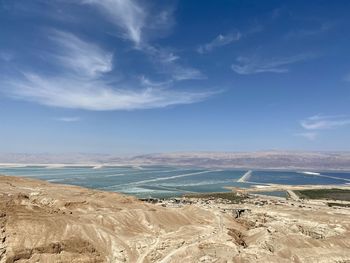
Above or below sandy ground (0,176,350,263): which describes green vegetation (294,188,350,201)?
below

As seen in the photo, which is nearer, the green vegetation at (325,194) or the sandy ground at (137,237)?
the sandy ground at (137,237)

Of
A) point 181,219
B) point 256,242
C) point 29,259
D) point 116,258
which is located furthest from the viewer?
point 181,219

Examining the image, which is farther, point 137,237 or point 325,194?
point 325,194

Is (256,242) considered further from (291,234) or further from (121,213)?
(121,213)

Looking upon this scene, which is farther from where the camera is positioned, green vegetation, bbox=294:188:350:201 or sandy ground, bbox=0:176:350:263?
green vegetation, bbox=294:188:350:201

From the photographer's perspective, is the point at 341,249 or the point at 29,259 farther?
the point at 341,249

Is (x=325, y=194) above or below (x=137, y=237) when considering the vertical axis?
below

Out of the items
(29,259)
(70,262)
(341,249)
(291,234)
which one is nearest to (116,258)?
(70,262)

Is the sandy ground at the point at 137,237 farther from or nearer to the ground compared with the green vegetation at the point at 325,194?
farther from the ground
